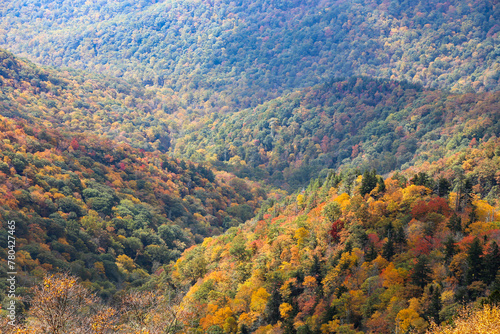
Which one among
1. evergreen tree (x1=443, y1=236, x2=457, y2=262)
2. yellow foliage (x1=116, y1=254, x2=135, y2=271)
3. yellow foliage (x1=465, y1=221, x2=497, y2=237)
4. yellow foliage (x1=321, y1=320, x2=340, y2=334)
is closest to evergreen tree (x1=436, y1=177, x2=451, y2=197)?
yellow foliage (x1=465, y1=221, x2=497, y2=237)

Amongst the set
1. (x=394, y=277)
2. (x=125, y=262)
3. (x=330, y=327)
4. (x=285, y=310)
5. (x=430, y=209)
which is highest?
(x=430, y=209)

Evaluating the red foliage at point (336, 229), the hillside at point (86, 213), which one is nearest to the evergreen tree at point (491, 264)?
the red foliage at point (336, 229)

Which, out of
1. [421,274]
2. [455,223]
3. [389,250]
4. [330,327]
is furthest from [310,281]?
[455,223]

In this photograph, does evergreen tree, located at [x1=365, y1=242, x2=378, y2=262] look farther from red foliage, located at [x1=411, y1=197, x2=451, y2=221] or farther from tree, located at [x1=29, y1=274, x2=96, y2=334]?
tree, located at [x1=29, y1=274, x2=96, y2=334]

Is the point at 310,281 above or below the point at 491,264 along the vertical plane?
below

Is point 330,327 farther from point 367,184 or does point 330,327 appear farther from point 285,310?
point 367,184

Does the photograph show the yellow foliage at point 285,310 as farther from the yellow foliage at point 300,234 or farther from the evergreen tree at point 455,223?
the evergreen tree at point 455,223

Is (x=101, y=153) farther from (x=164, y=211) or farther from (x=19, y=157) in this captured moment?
(x=19, y=157)

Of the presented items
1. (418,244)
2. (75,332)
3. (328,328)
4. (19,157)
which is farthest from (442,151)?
(75,332)
